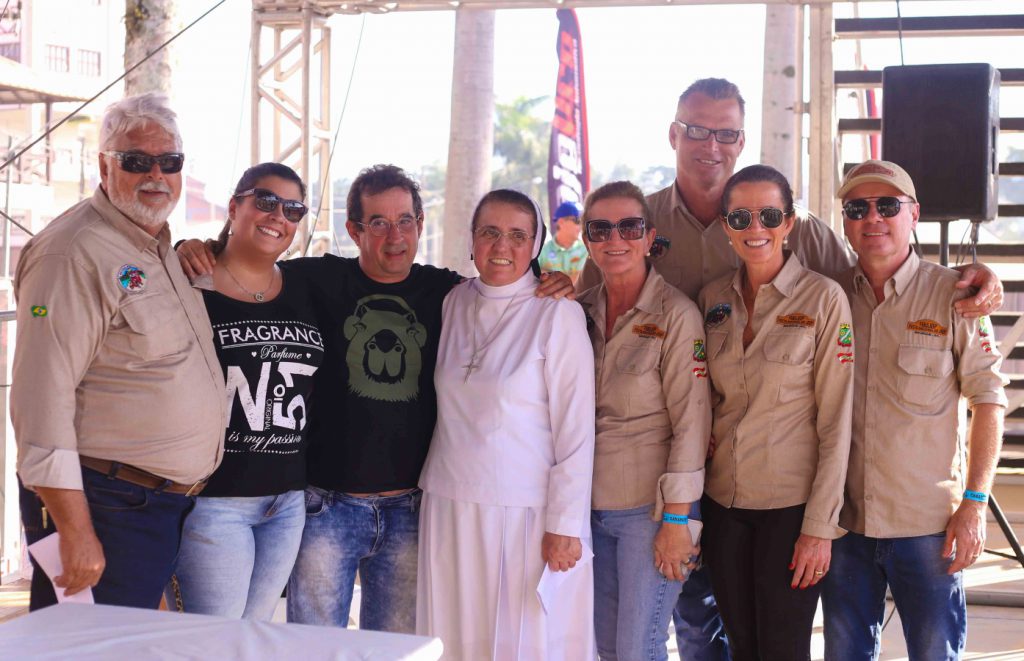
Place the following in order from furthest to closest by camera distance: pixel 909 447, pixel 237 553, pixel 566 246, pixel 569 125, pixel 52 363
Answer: pixel 569 125 → pixel 566 246 → pixel 909 447 → pixel 237 553 → pixel 52 363

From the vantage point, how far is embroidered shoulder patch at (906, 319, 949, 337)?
2.57m

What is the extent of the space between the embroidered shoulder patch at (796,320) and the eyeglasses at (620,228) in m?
0.43

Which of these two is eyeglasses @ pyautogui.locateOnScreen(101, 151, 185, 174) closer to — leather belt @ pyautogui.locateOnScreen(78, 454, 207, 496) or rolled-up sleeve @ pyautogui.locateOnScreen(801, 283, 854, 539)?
leather belt @ pyautogui.locateOnScreen(78, 454, 207, 496)

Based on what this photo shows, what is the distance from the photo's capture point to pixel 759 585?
2572 millimetres

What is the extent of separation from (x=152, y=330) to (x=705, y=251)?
5.34 feet

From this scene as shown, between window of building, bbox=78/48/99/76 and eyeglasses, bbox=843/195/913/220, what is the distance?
19495 millimetres

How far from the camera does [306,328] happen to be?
2.59 m

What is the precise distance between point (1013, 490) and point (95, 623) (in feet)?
24.5

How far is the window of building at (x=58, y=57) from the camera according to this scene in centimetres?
1888

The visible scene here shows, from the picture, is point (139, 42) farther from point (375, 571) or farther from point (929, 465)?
point (929, 465)

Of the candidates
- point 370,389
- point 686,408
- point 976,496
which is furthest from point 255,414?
point 976,496

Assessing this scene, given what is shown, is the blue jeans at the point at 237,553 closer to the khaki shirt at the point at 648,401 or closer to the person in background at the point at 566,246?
the khaki shirt at the point at 648,401

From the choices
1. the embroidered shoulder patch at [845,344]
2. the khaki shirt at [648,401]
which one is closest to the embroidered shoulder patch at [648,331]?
the khaki shirt at [648,401]

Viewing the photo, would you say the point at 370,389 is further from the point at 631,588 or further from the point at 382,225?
the point at 631,588
